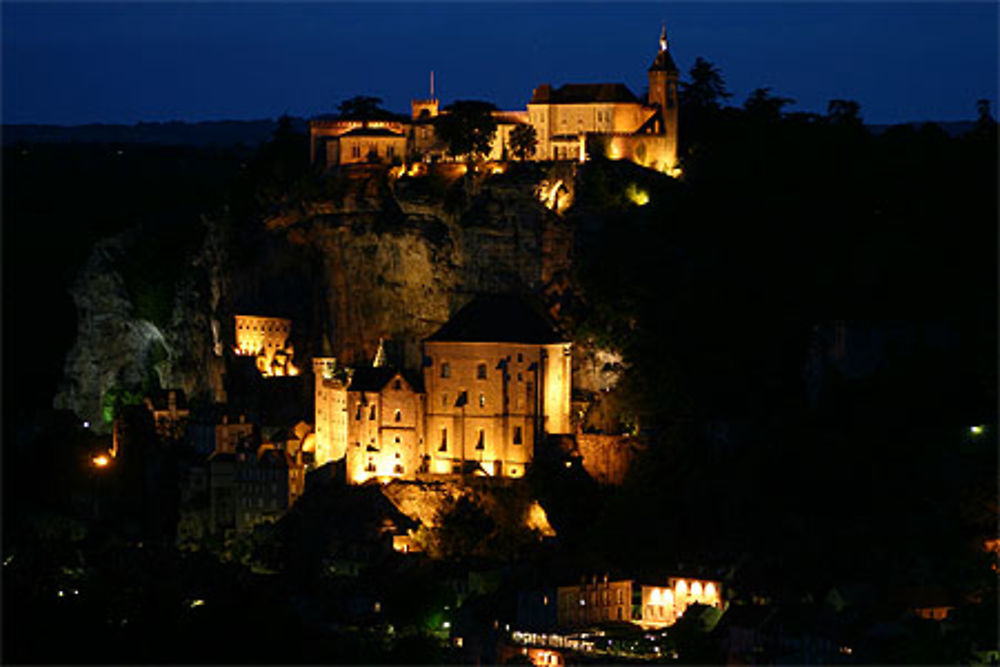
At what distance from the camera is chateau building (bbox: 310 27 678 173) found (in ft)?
Answer: 264

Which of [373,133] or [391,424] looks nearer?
[391,424]

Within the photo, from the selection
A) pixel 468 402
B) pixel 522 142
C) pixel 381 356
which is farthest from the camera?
pixel 522 142

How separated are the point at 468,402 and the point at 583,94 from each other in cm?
1406

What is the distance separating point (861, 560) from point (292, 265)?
2691cm

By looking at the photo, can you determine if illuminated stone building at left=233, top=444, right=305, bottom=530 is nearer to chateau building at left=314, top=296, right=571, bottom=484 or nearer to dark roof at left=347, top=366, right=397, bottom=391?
chateau building at left=314, top=296, right=571, bottom=484

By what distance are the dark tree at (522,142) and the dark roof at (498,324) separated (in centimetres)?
699

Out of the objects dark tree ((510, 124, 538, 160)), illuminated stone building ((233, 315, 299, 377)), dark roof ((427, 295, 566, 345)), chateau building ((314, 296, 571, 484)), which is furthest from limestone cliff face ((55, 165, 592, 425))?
chateau building ((314, 296, 571, 484))

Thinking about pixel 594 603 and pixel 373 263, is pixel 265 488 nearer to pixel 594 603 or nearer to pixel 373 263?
pixel 373 263

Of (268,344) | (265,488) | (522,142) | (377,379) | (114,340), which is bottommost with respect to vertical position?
(265,488)

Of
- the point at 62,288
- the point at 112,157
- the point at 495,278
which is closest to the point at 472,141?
the point at 495,278

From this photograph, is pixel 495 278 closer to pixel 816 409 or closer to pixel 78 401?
pixel 816 409

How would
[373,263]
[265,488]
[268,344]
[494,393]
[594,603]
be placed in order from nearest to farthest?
[594,603], [494,393], [265,488], [373,263], [268,344]

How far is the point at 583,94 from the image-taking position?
81.9 meters

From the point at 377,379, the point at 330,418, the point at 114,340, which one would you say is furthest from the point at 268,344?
the point at 114,340
